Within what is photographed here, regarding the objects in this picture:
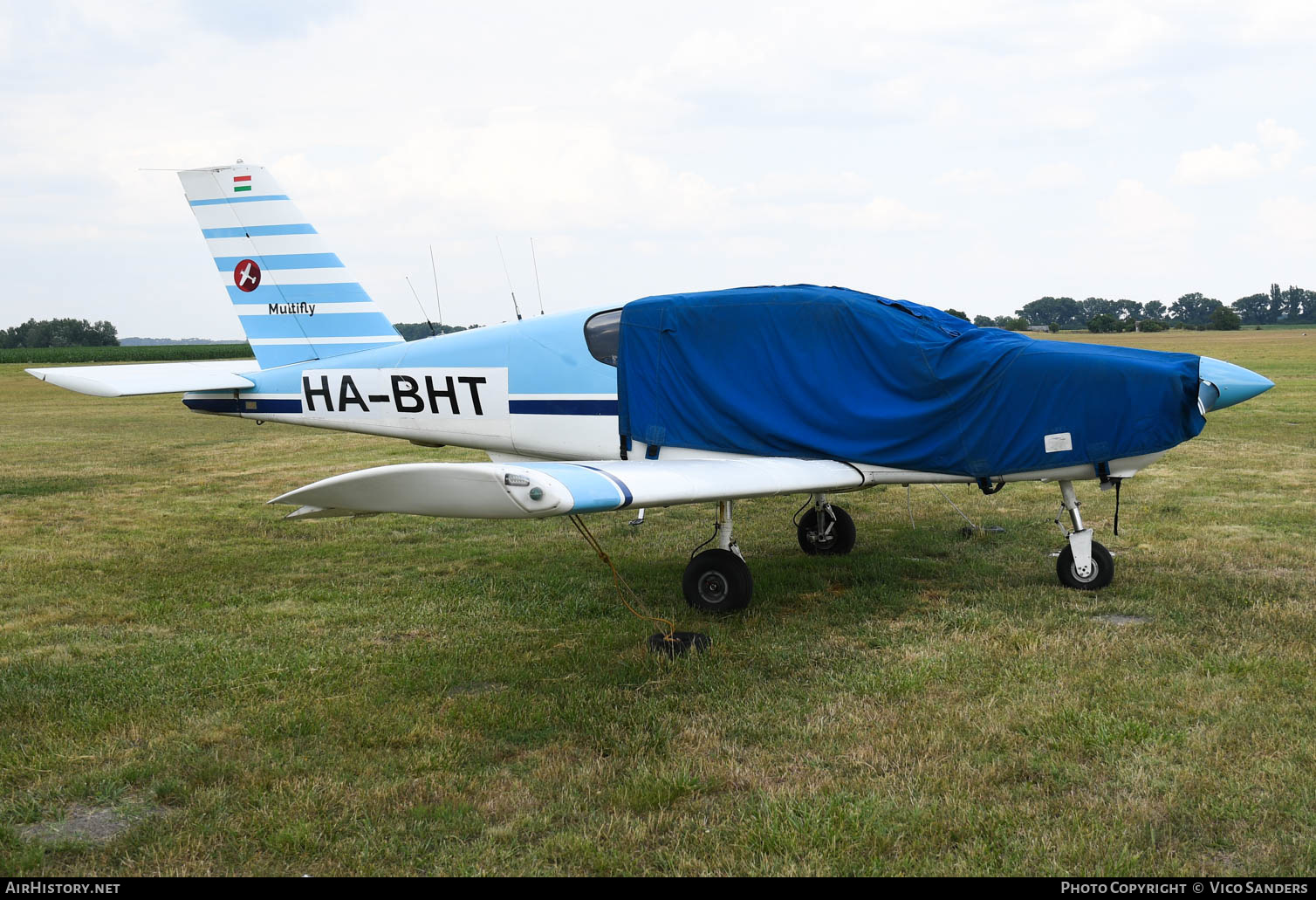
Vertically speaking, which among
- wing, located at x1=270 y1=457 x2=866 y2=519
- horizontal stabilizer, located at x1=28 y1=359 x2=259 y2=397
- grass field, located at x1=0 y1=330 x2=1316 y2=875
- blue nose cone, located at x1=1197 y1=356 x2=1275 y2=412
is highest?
horizontal stabilizer, located at x1=28 y1=359 x2=259 y2=397

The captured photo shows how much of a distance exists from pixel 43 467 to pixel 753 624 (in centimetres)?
1295

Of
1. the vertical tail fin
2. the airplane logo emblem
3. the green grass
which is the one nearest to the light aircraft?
the vertical tail fin

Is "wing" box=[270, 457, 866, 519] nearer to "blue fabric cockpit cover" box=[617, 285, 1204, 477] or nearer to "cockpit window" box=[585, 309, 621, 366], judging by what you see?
"blue fabric cockpit cover" box=[617, 285, 1204, 477]

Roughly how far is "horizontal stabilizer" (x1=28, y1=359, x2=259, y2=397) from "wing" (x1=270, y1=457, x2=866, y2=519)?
10.5ft

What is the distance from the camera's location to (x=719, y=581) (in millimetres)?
6387

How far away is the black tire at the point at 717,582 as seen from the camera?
6.34m

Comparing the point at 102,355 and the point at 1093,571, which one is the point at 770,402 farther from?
the point at 102,355

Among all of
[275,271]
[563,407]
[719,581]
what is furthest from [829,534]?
[275,271]

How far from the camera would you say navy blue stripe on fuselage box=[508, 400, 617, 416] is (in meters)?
7.16

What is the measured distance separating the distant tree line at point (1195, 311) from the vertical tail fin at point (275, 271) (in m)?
90.0

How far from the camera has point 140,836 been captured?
11.3 feet

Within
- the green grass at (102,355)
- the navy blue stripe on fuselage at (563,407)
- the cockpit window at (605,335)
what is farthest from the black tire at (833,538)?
the green grass at (102,355)

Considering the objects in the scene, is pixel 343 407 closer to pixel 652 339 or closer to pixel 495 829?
pixel 652 339
